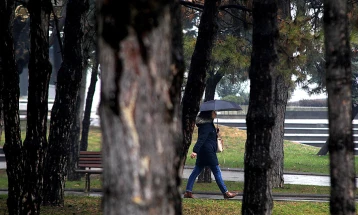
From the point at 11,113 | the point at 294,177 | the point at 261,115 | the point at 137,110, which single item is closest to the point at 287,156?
the point at 294,177

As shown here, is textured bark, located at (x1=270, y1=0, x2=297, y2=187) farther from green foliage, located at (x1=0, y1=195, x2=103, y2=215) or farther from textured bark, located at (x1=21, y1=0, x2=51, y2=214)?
textured bark, located at (x1=21, y1=0, x2=51, y2=214)

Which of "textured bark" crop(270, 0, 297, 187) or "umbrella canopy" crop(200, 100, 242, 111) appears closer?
"umbrella canopy" crop(200, 100, 242, 111)

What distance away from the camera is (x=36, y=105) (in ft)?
27.0

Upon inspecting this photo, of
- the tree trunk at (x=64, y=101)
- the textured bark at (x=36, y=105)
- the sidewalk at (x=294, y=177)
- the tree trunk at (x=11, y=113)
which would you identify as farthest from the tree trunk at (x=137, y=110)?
the sidewalk at (x=294, y=177)

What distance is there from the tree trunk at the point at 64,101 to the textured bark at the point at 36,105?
2740 mm

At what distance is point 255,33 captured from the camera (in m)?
7.85

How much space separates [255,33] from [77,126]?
13165mm

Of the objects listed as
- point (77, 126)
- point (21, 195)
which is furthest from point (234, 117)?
point (21, 195)

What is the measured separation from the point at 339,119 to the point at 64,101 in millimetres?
6282

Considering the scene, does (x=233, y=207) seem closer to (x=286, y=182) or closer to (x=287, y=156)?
(x=286, y=182)

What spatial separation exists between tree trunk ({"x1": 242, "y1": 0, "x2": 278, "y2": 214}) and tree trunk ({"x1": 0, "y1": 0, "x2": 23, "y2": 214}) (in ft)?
8.47

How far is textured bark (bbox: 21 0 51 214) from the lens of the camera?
8281 millimetres

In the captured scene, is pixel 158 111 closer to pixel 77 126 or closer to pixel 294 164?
pixel 77 126

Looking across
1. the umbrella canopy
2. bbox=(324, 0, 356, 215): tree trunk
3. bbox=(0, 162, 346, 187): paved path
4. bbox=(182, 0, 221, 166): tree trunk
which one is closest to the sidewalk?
bbox=(0, 162, 346, 187): paved path
